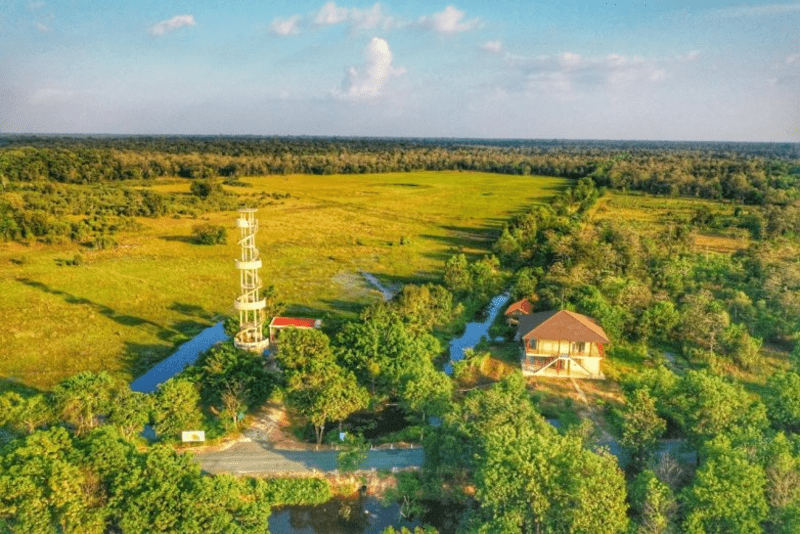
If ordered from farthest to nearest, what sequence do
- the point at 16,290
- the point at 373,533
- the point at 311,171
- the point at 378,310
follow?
1. the point at 311,171
2. the point at 16,290
3. the point at 378,310
4. the point at 373,533

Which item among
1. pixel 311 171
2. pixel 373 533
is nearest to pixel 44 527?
pixel 373 533

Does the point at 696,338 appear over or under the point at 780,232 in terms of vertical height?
under

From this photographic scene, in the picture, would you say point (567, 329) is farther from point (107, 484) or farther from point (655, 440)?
point (107, 484)

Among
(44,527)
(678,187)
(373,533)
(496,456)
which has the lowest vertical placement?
(373,533)

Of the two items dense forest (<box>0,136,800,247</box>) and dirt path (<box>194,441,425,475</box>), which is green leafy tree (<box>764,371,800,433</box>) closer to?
dirt path (<box>194,441,425,475</box>)

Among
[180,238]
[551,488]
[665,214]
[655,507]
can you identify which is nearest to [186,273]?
[180,238]

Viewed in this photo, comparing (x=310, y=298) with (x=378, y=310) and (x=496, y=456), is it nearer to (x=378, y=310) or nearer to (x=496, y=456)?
(x=378, y=310)
